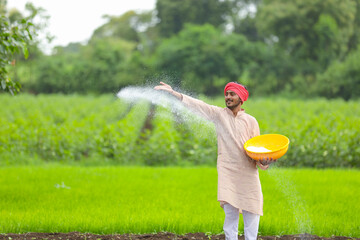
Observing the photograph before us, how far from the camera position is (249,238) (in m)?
3.36

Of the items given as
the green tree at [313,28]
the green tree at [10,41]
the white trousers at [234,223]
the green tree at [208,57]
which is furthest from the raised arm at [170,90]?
the green tree at [313,28]

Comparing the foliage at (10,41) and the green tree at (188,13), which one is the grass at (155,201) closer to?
the foliage at (10,41)

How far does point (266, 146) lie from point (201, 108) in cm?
70

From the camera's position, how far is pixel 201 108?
10.9 feet

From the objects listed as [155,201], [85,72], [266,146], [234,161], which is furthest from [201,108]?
[85,72]

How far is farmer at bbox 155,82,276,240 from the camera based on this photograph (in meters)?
3.27

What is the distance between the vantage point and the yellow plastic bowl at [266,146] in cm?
314

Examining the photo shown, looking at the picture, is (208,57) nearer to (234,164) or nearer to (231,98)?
(231,98)

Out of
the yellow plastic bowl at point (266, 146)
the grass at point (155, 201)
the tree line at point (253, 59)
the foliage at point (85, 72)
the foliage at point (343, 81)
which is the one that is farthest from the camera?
the tree line at point (253, 59)

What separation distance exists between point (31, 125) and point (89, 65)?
25020mm

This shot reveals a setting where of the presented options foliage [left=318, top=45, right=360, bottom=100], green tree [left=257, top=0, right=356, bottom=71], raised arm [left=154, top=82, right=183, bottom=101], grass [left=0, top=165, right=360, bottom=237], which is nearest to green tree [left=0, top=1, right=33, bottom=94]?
grass [left=0, top=165, right=360, bottom=237]

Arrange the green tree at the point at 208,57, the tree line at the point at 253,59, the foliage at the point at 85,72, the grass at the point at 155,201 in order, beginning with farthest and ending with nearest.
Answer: the green tree at the point at 208,57 < the tree line at the point at 253,59 < the foliage at the point at 85,72 < the grass at the point at 155,201

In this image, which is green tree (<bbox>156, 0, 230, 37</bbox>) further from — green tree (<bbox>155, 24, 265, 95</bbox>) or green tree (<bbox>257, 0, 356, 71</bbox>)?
green tree (<bbox>257, 0, 356, 71</bbox>)

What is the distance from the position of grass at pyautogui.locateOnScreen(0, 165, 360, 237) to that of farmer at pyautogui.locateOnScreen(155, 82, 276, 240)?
132 centimetres
